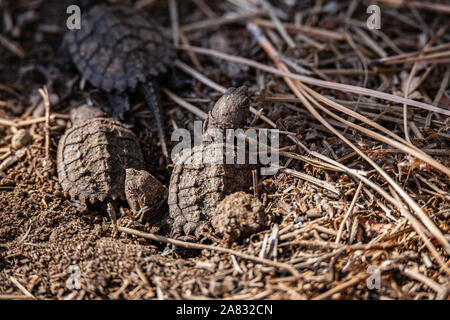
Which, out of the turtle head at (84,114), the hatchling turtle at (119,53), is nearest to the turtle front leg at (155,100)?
the hatchling turtle at (119,53)

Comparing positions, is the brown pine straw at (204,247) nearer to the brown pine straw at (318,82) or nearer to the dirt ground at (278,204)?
the dirt ground at (278,204)

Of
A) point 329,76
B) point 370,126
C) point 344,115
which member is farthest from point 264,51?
point 370,126

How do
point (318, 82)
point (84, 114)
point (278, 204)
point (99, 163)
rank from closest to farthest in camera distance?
point (278, 204)
point (99, 163)
point (318, 82)
point (84, 114)

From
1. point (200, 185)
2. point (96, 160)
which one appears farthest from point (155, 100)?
point (200, 185)

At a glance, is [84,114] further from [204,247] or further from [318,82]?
[318,82]

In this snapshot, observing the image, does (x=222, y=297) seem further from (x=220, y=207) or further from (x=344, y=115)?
(x=344, y=115)

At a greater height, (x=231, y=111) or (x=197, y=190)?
(x=231, y=111)

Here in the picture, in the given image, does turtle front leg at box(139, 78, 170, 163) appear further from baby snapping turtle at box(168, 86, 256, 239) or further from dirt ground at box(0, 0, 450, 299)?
baby snapping turtle at box(168, 86, 256, 239)
